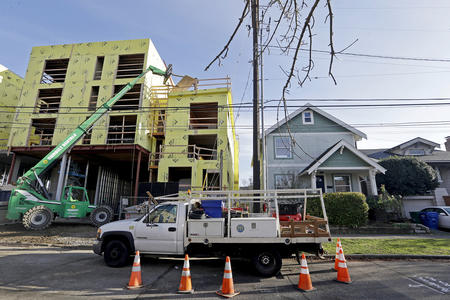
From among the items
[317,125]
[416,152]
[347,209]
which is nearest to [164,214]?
[347,209]

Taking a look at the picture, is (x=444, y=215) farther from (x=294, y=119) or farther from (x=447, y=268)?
(x=294, y=119)

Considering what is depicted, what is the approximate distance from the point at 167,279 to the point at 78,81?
20.2 metres

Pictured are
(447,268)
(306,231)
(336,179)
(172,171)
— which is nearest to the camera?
(306,231)

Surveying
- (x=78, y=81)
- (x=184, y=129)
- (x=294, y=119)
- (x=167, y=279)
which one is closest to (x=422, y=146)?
(x=294, y=119)

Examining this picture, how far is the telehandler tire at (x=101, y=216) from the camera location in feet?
43.4

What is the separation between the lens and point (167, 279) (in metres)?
5.38

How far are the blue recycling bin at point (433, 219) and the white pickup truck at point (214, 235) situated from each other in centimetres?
1261

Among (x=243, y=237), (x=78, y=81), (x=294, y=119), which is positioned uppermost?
(x=78, y=81)

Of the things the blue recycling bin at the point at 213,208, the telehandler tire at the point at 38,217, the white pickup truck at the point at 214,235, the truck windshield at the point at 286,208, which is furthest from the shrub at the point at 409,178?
the telehandler tire at the point at 38,217

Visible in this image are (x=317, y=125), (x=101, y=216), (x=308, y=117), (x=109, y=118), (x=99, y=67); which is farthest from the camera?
(x=99, y=67)

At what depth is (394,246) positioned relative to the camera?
8.60 m

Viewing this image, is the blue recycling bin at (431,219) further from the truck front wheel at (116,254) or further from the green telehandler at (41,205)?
the green telehandler at (41,205)

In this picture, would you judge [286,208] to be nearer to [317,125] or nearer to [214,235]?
[214,235]

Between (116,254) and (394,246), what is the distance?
1006cm
